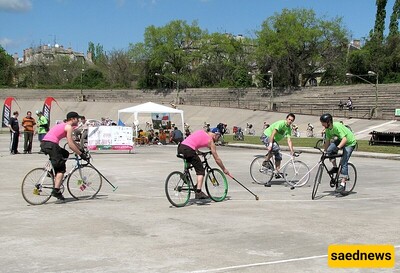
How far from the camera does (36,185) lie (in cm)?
1040

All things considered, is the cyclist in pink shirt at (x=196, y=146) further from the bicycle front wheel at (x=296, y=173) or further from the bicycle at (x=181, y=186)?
the bicycle front wheel at (x=296, y=173)

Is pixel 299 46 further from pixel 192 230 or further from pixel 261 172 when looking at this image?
pixel 192 230

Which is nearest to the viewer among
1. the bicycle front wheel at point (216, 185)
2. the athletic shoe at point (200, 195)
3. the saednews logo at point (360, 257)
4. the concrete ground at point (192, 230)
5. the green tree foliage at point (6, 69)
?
the saednews logo at point (360, 257)

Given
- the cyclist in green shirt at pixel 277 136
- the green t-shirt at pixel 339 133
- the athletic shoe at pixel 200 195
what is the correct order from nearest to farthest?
the athletic shoe at pixel 200 195 → the green t-shirt at pixel 339 133 → the cyclist in green shirt at pixel 277 136

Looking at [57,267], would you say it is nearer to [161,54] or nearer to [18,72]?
[161,54]

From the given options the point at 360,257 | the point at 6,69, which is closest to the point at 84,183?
the point at 360,257

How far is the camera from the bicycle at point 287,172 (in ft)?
44.8

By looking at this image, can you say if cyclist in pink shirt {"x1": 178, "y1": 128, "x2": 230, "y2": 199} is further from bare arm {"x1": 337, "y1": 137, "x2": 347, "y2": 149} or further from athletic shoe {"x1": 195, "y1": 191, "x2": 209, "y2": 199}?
bare arm {"x1": 337, "y1": 137, "x2": 347, "y2": 149}

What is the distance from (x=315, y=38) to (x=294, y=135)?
3591 cm

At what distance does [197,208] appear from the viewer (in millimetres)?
10094

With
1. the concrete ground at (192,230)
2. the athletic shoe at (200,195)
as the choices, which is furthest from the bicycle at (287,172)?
the athletic shoe at (200,195)

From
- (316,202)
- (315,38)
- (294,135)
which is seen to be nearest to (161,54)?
(315,38)

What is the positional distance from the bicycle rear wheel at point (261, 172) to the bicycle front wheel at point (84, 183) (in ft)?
14.9

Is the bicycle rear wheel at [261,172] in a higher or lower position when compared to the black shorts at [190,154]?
lower
